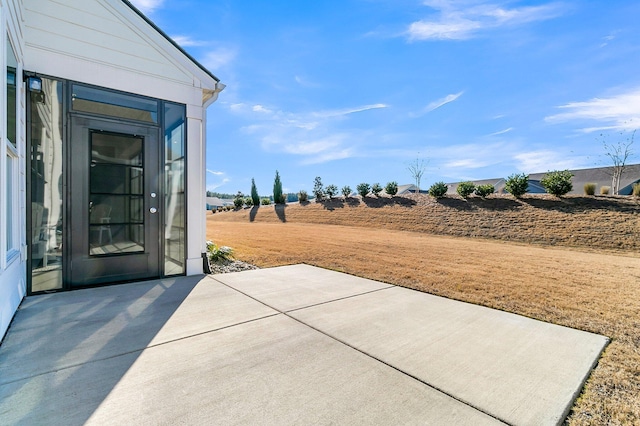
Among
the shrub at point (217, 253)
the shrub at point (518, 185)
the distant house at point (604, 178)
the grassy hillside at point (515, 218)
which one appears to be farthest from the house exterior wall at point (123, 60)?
the distant house at point (604, 178)

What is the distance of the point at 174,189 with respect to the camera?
4.21m

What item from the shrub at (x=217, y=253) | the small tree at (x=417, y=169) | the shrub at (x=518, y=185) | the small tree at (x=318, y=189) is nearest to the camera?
the shrub at (x=217, y=253)

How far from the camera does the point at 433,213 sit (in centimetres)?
1709

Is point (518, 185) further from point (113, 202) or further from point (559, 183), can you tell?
point (113, 202)

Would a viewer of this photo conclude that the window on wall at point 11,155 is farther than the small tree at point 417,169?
No

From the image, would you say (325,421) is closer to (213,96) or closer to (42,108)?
(42,108)

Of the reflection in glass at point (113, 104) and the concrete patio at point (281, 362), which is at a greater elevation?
the reflection in glass at point (113, 104)

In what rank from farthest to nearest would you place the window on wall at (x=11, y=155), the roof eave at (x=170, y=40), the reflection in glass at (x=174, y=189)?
1. the reflection in glass at (x=174, y=189)
2. the roof eave at (x=170, y=40)
3. the window on wall at (x=11, y=155)

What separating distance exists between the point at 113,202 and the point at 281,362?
3.43m

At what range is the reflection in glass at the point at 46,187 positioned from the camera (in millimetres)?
3209

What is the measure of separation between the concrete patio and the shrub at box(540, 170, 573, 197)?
15.4 m

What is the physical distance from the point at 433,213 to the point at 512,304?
14666 millimetres

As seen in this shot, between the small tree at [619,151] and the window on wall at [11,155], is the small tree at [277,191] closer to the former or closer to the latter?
the small tree at [619,151]

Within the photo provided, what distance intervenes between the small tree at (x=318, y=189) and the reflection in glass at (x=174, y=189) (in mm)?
21715
